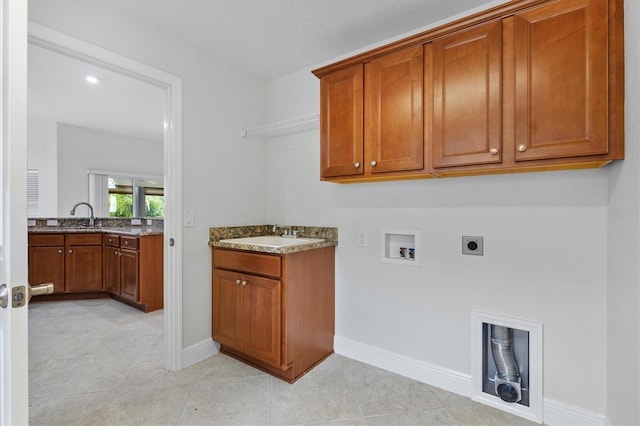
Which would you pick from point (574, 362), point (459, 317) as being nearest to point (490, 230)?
point (459, 317)

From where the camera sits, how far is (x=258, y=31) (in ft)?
6.91

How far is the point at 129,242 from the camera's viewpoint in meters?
3.47

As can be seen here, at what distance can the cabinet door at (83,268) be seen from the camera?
3.85 metres

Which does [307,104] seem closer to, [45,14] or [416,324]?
[45,14]

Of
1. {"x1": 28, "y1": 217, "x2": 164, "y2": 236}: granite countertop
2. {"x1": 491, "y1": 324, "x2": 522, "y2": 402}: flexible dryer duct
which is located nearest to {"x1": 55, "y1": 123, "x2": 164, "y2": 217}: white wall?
{"x1": 28, "y1": 217, "x2": 164, "y2": 236}: granite countertop

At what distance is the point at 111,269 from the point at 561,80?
15.4ft

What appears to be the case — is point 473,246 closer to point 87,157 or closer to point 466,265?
point 466,265

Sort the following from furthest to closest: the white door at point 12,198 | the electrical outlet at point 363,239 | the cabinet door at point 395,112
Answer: the electrical outlet at point 363,239, the cabinet door at point 395,112, the white door at point 12,198

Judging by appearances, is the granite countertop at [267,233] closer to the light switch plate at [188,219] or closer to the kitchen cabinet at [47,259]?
the light switch plate at [188,219]

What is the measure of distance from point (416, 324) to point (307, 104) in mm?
1970

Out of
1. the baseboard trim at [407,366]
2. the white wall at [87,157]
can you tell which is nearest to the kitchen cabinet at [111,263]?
the white wall at [87,157]

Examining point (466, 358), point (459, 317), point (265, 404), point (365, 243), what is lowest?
point (265, 404)

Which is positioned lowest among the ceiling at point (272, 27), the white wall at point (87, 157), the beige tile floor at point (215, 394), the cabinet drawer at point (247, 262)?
the beige tile floor at point (215, 394)

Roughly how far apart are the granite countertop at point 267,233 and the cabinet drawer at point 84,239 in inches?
100
